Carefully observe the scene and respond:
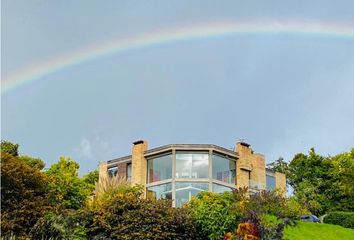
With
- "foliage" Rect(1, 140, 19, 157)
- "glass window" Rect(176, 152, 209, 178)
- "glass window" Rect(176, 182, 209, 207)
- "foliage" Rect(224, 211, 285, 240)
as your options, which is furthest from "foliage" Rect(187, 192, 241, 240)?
"foliage" Rect(1, 140, 19, 157)

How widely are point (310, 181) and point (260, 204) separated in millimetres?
26290

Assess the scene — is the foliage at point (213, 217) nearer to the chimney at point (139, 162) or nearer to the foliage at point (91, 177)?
the chimney at point (139, 162)

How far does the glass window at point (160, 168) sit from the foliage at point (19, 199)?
20129 mm

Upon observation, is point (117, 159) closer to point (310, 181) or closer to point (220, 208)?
point (310, 181)

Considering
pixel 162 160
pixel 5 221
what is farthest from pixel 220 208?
pixel 162 160

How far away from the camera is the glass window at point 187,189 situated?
41.9 metres

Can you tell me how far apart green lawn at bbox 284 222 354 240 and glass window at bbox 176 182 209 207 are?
672 inches

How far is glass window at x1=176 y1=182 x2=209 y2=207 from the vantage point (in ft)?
137

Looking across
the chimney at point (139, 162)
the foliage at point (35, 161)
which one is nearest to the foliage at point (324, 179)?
the chimney at point (139, 162)

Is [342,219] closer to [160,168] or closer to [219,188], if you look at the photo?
[219,188]

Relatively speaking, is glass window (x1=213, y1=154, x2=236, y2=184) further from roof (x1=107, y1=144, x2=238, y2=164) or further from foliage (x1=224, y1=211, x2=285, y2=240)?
foliage (x1=224, y1=211, x2=285, y2=240)

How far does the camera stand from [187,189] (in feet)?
139

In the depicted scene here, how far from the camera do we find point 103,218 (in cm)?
2145

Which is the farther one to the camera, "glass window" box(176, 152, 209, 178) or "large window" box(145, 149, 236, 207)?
"glass window" box(176, 152, 209, 178)
